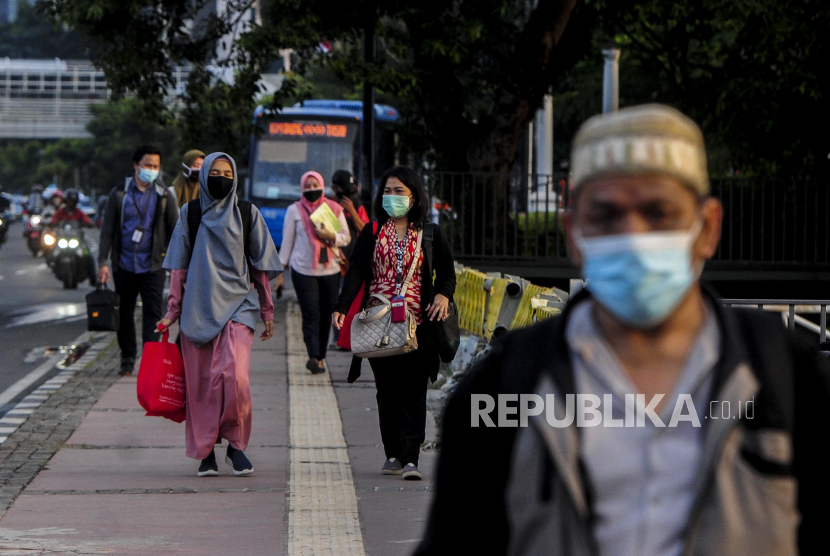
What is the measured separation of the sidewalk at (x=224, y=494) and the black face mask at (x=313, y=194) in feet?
7.49

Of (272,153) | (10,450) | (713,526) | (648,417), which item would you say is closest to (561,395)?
(648,417)

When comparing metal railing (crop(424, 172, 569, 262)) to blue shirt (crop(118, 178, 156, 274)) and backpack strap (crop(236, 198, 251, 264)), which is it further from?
backpack strap (crop(236, 198, 251, 264))

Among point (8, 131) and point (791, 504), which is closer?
point (791, 504)

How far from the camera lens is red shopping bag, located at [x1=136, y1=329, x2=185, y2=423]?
708 cm

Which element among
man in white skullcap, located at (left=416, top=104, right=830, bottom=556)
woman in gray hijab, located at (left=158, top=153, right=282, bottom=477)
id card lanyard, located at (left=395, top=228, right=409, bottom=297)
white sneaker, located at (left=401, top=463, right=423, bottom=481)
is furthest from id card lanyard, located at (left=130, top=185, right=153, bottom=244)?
man in white skullcap, located at (left=416, top=104, right=830, bottom=556)

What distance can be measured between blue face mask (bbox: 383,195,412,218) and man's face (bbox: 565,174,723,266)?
519 centimetres

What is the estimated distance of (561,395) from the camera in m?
1.99

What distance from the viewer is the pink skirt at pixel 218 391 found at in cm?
707

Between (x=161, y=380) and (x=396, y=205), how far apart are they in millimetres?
1531

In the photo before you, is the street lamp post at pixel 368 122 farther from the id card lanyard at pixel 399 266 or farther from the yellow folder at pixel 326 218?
the id card lanyard at pixel 399 266

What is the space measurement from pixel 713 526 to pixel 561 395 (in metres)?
0.28

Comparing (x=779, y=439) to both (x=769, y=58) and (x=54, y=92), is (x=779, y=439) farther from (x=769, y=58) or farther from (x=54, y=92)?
(x=54, y=92)

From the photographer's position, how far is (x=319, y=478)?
7.11 m

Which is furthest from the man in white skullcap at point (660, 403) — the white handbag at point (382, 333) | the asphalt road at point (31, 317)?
the asphalt road at point (31, 317)
